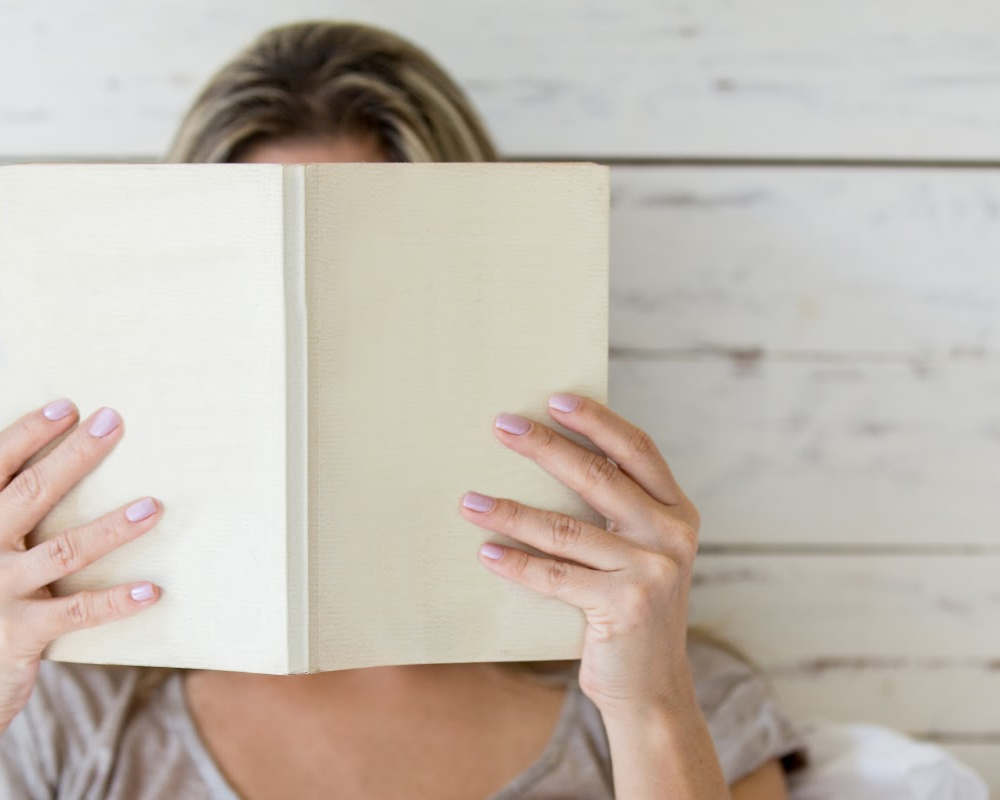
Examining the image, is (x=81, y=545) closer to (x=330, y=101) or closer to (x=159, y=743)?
(x=159, y=743)

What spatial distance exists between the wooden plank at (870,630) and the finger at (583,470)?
15.6 inches

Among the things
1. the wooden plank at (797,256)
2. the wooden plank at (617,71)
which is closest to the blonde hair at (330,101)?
the wooden plank at (617,71)

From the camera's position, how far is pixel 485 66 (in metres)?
0.96

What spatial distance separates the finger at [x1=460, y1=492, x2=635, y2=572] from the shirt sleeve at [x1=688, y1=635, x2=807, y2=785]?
30 cm

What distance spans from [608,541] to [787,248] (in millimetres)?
490

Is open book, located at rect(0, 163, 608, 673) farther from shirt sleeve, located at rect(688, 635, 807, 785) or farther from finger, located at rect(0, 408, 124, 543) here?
shirt sleeve, located at rect(688, 635, 807, 785)

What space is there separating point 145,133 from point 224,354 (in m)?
0.48

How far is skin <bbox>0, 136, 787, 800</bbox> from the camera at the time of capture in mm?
625

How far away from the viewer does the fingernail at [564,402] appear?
620 mm

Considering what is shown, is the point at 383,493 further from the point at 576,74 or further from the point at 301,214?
the point at 576,74

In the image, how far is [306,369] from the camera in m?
0.59

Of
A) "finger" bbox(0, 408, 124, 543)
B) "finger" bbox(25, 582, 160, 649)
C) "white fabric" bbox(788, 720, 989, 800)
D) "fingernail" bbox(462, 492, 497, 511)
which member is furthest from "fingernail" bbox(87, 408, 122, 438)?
"white fabric" bbox(788, 720, 989, 800)

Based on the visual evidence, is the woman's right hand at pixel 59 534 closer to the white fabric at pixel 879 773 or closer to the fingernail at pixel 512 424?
the fingernail at pixel 512 424

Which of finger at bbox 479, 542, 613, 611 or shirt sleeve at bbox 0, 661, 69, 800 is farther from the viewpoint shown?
shirt sleeve at bbox 0, 661, 69, 800
